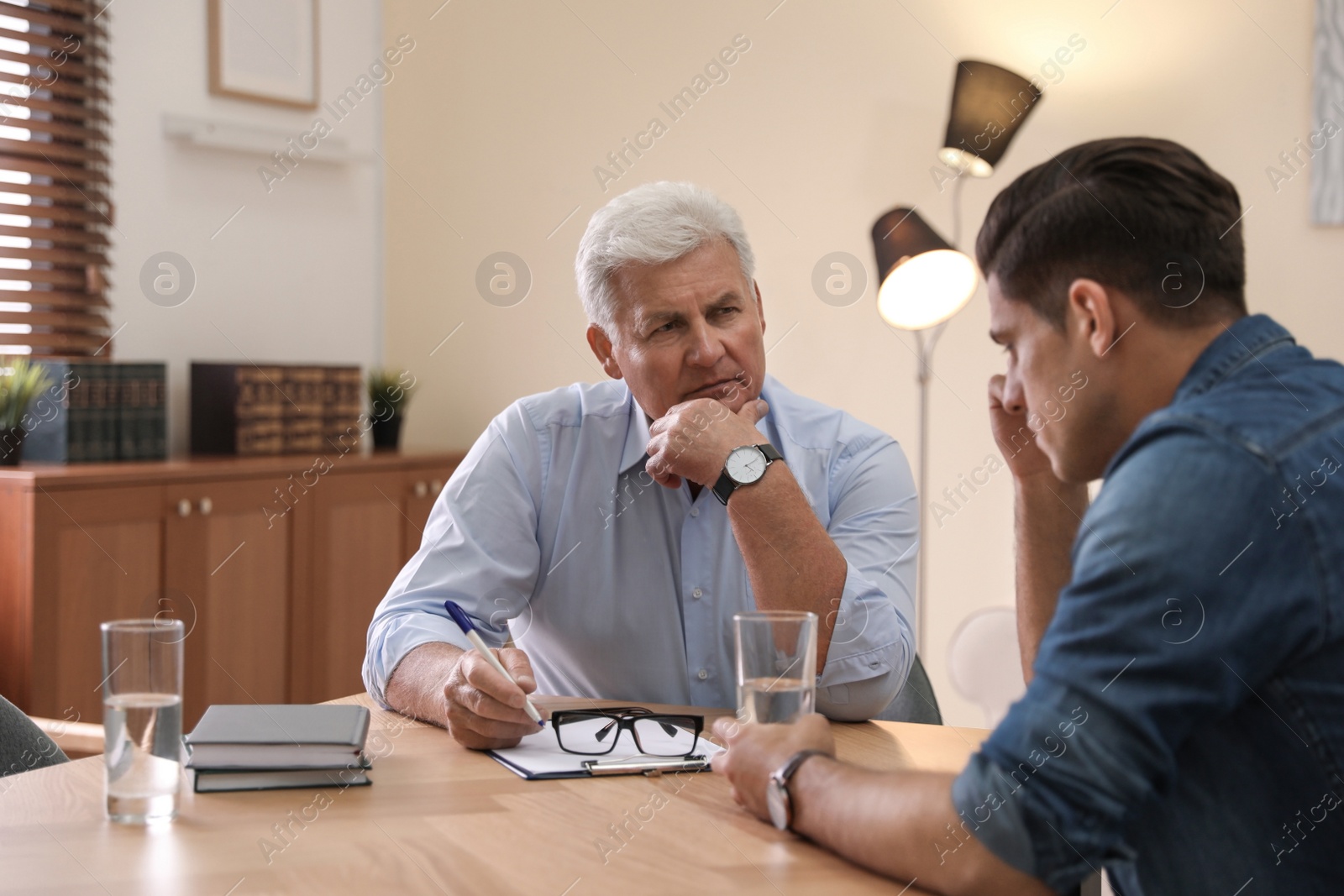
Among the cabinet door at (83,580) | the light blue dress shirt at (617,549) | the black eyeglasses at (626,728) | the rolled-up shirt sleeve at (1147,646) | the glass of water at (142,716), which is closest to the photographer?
the rolled-up shirt sleeve at (1147,646)

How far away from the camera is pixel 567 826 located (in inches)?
44.0

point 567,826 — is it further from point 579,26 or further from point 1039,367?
point 579,26

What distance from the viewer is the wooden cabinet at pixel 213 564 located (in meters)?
2.74

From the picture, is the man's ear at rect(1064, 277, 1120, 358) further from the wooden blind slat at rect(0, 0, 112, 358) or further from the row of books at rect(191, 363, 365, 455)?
the wooden blind slat at rect(0, 0, 112, 358)

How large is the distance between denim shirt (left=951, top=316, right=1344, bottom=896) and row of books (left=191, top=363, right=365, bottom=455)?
9.69 feet

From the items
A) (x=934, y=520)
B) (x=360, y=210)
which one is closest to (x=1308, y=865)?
(x=934, y=520)

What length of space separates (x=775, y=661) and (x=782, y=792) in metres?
0.13

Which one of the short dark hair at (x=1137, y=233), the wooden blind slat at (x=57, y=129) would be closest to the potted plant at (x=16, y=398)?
the wooden blind slat at (x=57, y=129)

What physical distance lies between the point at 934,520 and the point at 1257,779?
7.96 feet

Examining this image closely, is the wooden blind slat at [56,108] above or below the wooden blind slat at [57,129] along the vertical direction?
above

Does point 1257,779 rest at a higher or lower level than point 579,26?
lower

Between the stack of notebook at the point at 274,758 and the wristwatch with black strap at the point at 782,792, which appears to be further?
the stack of notebook at the point at 274,758

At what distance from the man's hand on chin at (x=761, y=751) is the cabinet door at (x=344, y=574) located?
253cm

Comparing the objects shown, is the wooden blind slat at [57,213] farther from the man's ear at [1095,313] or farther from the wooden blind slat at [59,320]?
the man's ear at [1095,313]
